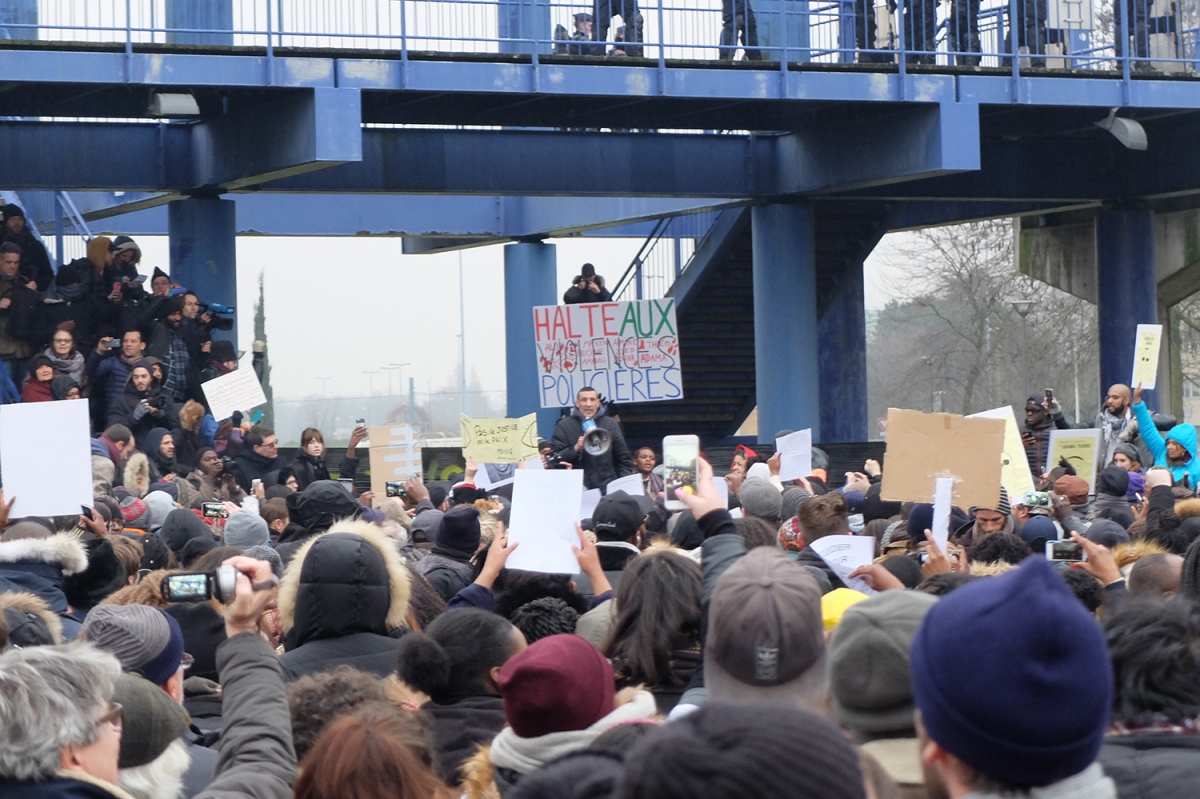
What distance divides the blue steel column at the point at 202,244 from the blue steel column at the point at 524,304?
5761mm

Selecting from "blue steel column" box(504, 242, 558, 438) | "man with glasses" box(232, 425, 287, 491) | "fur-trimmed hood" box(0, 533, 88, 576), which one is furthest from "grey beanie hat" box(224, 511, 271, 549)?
"blue steel column" box(504, 242, 558, 438)

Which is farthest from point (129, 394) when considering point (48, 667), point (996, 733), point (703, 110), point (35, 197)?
point (996, 733)

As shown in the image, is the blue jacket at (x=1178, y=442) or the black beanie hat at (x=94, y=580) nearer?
the black beanie hat at (x=94, y=580)

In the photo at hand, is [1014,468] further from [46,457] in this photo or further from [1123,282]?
[1123,282]

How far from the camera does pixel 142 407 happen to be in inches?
584

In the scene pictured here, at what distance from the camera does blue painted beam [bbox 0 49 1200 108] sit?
15.2m

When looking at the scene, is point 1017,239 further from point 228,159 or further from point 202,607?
point 202,607

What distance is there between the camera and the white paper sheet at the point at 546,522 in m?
5.61

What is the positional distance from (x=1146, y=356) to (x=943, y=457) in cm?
762

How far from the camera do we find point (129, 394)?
15117 mm

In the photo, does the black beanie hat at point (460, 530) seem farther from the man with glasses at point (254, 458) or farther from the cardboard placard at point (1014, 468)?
the man with glasses at point (254, 458)

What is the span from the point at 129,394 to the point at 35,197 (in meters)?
9.90

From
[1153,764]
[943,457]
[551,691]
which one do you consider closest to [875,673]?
[1153,764]

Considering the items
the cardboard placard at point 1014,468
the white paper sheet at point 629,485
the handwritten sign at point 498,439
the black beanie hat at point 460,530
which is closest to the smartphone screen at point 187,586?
the black beanie hat at point 460,530
